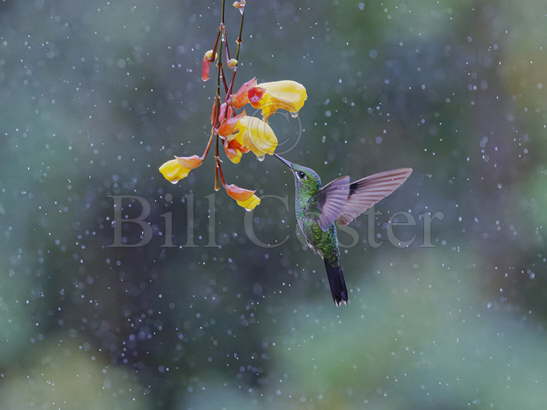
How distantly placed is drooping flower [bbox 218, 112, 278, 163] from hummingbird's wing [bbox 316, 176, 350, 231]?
137 mm

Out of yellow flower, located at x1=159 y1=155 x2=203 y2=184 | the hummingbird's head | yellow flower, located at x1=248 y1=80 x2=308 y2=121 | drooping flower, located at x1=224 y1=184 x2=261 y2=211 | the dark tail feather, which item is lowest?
the dark tail feather

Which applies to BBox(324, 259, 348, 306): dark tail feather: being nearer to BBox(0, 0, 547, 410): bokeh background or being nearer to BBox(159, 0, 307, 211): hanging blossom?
BBox(159, 0, 307, 211): hanging blossom

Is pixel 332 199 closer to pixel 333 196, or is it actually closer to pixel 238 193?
pixel 333 196

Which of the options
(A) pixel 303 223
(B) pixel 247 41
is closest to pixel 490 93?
(B) pixel 247 41

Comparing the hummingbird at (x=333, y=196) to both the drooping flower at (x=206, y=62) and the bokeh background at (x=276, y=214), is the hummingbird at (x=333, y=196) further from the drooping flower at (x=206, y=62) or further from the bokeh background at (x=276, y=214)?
the bokeh background at (x=276, y=214)

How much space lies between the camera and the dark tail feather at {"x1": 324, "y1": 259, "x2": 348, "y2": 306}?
1.08 m

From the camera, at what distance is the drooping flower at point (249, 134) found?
0.77m

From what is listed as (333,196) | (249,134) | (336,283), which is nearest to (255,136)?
(249,134)

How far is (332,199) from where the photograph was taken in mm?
933

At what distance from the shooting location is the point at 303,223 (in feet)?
3.30

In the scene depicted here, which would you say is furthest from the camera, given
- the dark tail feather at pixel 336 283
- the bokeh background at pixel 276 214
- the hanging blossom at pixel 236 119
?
the bokeh background at pixel 276 214

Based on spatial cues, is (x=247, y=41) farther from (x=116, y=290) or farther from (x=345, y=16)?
(x=116, y=290)

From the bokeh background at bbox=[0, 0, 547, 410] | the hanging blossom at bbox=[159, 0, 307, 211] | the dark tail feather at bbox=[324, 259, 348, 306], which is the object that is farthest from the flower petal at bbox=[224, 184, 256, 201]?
the bokeh background at bbox=[0, 0, 547, 410]

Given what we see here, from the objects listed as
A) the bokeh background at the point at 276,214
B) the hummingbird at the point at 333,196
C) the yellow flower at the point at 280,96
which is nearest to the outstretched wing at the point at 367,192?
the hummingbird at the point at 333,196
